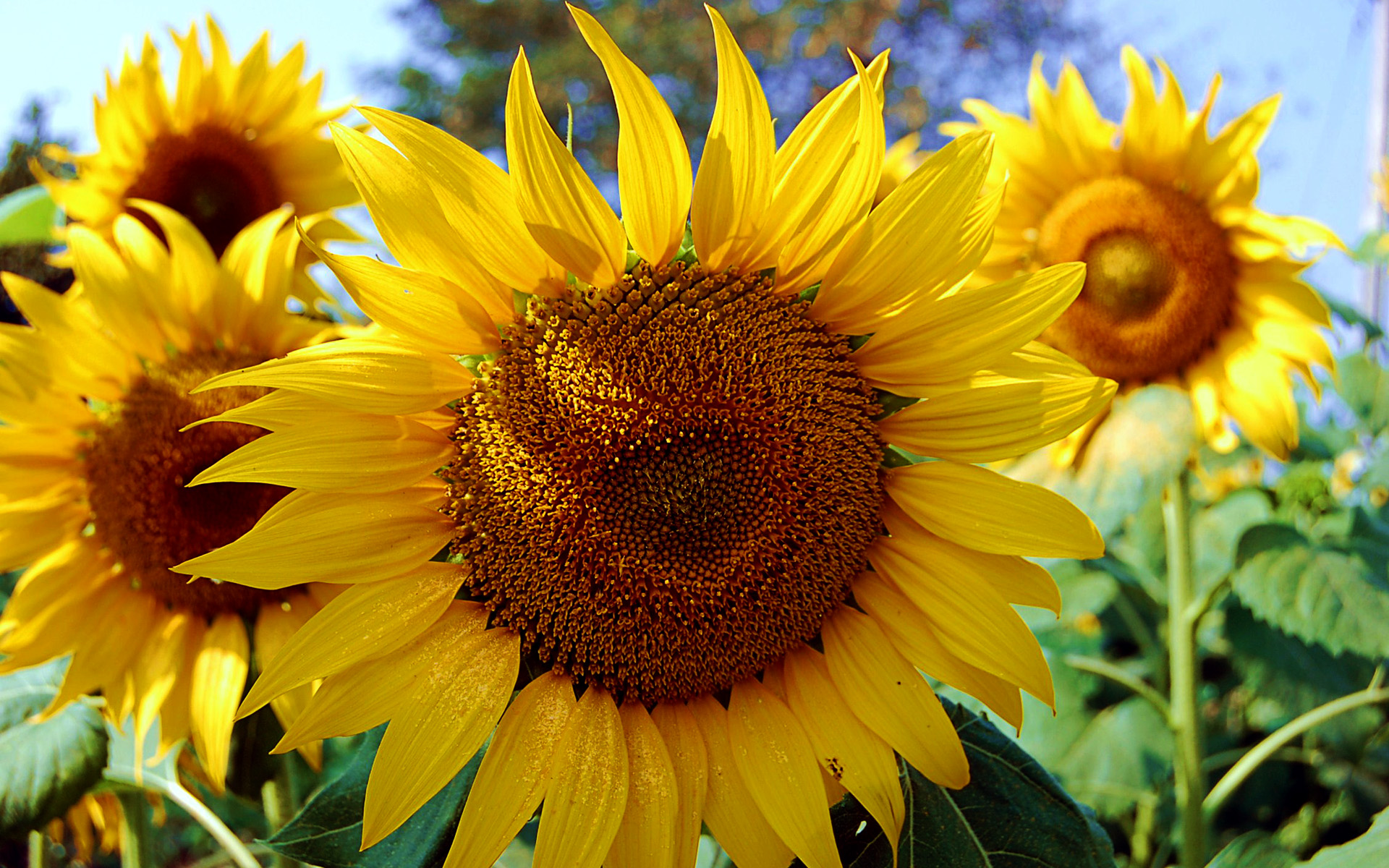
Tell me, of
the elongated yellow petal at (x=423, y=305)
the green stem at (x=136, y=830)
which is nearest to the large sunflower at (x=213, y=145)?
the green stem at (x=136, y=830)

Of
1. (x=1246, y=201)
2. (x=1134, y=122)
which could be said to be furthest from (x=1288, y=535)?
(x=1134, y=122)

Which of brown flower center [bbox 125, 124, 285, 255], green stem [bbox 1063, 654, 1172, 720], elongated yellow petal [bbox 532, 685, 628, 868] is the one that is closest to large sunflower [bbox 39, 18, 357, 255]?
brown flower center [bbox 125, 124, 285, 255]

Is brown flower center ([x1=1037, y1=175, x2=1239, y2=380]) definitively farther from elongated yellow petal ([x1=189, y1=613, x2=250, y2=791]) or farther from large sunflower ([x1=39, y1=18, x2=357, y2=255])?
elongated yellow petal ([x1=189, y1=613, x2=250, y2=791])

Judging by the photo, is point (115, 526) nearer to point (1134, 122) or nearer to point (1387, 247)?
point (1134, 122)

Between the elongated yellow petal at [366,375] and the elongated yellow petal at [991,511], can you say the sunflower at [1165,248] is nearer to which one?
the elongated yellow petal at [991,511]

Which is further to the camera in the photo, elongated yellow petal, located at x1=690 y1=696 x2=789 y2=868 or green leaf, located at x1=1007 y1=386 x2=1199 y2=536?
green leaf, located at x1=1007 y1=386 x2=1199 y2=536
